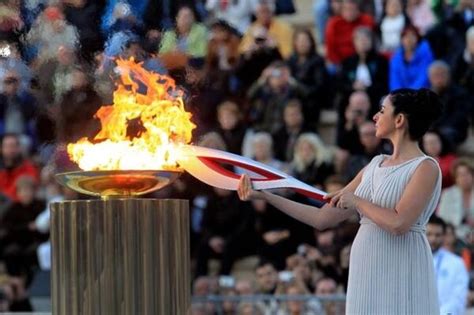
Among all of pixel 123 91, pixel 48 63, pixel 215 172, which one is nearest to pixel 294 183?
pixel 215 172

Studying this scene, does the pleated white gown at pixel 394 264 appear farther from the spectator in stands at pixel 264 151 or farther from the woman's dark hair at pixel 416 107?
the spectator in stands at pixel 264 151

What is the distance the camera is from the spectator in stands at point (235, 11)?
11613 millimetres

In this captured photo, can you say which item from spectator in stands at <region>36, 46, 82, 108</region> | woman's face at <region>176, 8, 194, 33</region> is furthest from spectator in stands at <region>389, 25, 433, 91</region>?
spectator in stands at <region>36, 46, 82, 108</region>

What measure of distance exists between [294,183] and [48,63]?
392cm

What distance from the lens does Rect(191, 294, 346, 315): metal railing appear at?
9.47m

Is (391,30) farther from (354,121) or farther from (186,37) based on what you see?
(186,37)

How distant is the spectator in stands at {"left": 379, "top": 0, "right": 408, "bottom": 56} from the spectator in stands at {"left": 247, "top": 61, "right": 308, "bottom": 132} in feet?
2.76

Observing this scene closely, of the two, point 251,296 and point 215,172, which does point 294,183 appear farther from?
point 251,296

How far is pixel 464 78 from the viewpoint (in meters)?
11.0

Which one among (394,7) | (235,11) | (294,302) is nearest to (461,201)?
(294,302)

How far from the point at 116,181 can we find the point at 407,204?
1.28 meters

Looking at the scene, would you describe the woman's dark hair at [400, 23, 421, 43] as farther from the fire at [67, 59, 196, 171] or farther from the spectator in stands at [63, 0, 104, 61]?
the fire at [67, 59, 196, 171]

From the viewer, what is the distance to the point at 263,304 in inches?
384

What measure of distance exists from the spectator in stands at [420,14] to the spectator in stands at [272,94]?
1126mm
